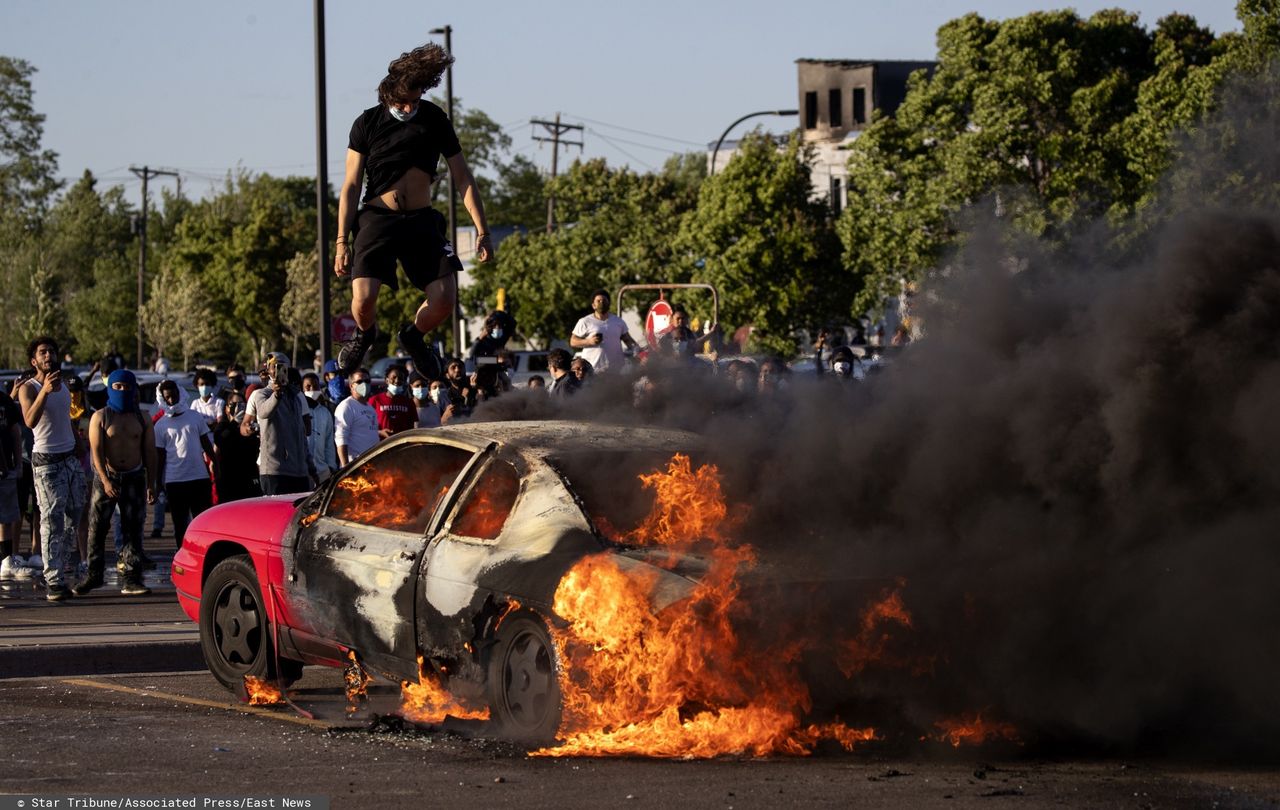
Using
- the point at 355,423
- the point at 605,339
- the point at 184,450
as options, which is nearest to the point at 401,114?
the point at 605,339

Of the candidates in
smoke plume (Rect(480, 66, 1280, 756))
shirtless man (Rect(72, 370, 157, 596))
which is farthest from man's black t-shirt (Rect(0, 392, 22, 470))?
smoke plume (Rect(480, 66, 1280, 756))

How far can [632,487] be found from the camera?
717 cm

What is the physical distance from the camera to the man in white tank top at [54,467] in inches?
494

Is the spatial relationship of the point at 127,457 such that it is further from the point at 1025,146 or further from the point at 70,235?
the point at 70,235

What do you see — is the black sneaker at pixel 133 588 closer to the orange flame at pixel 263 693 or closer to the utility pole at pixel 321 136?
the orange flame at pixel 263 693

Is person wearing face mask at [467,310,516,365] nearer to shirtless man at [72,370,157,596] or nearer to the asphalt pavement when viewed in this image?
the asphalt pavement

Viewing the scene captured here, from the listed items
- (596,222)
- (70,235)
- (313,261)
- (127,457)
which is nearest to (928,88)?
(596,222)

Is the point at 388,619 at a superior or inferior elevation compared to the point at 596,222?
inferior

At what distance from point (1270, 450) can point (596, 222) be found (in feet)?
173

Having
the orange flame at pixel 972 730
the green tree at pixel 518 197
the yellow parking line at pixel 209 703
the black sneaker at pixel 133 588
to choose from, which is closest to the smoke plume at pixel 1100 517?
the orange flame at pixel 972 730

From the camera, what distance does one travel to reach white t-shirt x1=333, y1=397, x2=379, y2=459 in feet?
50.5

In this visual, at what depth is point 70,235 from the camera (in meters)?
93.2

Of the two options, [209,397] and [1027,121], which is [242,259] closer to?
[1027,121]

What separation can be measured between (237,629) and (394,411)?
7.30 m
